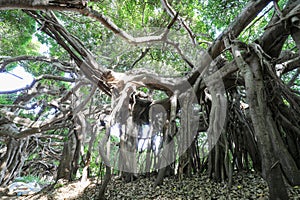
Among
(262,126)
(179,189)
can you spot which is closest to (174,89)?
(179,189)

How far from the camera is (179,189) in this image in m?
2.16

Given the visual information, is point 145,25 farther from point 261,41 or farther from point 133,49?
point 261,41

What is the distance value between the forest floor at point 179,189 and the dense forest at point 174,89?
66mm

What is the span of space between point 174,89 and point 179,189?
1.57 meters

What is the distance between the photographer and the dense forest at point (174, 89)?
1.84 meters

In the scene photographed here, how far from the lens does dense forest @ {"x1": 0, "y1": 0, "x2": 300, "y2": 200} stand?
184 centimetres

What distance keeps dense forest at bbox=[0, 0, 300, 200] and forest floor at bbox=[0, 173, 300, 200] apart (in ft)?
0.22

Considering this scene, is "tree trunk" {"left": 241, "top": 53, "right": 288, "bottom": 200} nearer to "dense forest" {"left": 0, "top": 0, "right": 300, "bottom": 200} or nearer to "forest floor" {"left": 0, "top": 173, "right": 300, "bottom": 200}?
"dense forest" {"left": 0, "top": 0, "right": 300, "bottom": 200}

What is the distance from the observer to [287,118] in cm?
216

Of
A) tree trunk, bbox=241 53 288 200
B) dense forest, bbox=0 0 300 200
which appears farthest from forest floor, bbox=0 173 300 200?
tree trunk, bbox=241 53 288 200

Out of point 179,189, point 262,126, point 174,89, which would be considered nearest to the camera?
point 262,126

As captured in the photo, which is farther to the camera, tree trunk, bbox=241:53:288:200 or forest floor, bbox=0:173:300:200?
forest floor, bbox=0:173:300:200

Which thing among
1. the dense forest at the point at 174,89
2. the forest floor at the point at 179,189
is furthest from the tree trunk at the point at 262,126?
the forest floor at the point at 179,189

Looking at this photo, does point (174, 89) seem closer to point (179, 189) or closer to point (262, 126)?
point (179, 189)
